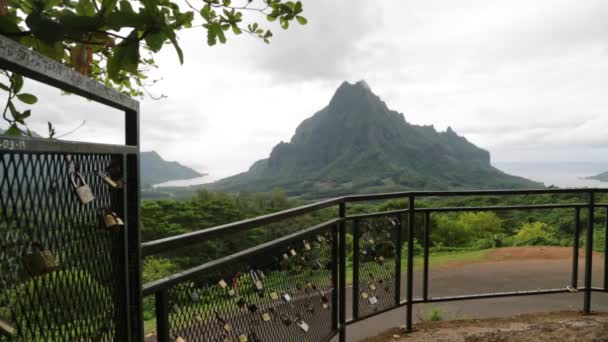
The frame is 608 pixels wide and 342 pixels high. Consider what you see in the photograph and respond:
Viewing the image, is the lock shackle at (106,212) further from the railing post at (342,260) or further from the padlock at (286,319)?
the railing post at (342,260)

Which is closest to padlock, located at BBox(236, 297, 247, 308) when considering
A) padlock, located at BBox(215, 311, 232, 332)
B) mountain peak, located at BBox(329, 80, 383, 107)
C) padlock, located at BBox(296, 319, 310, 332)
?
padlock, located at BBox(215, 311, 232, 332)

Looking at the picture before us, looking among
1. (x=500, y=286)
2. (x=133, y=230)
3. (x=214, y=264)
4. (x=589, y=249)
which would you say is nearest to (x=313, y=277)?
(x=214, y=264)

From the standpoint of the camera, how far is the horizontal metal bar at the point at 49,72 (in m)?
0.59

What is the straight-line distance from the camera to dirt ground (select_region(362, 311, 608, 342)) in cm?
323

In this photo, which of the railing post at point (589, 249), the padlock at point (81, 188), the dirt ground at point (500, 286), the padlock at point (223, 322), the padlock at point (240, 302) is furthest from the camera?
the dirt ground at point (500, 286)

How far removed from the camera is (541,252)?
26.2 ft

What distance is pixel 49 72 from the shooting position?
0.70 metres

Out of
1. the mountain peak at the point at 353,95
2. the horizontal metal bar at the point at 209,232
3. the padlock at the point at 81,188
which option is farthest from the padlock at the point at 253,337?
the mountain peak at the point at 353,95

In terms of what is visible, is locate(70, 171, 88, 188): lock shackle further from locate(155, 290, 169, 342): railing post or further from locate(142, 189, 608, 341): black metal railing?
locate(155, 290, 169, 342): railing post

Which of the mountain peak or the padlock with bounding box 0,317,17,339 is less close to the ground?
the mountain peak

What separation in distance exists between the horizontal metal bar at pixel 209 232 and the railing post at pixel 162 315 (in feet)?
0.54

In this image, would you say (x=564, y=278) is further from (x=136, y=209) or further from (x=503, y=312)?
(x=136, y=209)

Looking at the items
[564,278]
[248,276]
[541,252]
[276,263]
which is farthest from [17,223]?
[541,252]

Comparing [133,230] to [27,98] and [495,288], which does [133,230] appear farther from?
[495,288]
